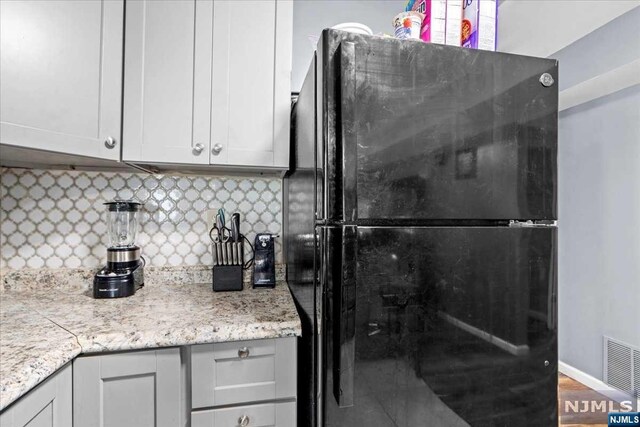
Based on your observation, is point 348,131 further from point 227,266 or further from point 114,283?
point 114,283

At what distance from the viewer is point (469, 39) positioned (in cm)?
106

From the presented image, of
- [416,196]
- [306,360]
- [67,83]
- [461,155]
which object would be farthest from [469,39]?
[67,83]

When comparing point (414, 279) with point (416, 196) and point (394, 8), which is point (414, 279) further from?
point (394, 8)

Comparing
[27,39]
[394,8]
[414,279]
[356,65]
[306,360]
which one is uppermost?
[394,8]

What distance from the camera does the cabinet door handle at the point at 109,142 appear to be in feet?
3.71

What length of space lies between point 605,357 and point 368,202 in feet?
7.97

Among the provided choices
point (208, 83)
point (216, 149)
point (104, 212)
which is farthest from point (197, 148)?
point (104, 212)

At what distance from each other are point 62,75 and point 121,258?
696 mm

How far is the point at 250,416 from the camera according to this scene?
98cm

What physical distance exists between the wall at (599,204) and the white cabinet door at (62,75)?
2520mm

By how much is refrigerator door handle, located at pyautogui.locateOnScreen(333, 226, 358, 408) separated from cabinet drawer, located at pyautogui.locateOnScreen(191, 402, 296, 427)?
32 centimetres

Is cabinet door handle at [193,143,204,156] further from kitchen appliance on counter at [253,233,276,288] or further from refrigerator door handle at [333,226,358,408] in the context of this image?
refrigerator door handle at [333,226,358,408]

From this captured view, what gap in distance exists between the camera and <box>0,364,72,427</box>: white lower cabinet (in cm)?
67

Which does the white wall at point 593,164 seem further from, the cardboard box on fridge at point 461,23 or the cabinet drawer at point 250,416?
the cabinet drawer at point 250,416
